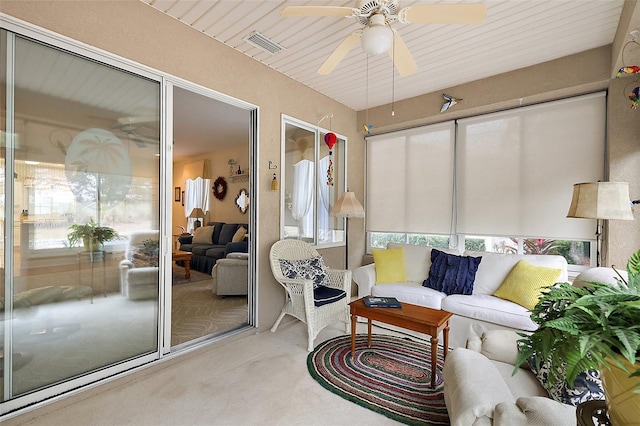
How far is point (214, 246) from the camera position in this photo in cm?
651

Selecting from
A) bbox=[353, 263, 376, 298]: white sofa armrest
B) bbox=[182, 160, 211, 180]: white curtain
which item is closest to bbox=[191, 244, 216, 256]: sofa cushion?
bbox=[182, 160, 211, 180]: white curtain

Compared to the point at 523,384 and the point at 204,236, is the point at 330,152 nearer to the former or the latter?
the point at 523,384

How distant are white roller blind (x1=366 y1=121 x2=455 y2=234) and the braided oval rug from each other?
191 cm

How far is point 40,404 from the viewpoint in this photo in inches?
75.7

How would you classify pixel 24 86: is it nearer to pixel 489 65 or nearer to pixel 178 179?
pixel 489 65

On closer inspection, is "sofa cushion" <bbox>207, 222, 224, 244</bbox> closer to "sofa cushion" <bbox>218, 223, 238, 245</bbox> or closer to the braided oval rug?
"sofa cushion" <bbox>218, 223, 238, 245</bbox>

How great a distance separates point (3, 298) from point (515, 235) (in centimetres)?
461

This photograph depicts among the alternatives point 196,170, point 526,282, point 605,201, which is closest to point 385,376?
point 526,282

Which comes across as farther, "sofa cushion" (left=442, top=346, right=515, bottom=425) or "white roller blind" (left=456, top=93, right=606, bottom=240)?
"white roller blind" (left=456, top=93, right=606, bottom=240)

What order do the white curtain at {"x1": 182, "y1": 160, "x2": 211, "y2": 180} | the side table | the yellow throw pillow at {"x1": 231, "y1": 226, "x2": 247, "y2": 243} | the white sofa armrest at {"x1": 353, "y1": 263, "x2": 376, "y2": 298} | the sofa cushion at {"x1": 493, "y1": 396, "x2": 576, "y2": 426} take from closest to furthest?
the side table
the sofa cushion at {"x1": 493, "y1": 396, "x2": 576, "y2": 426}
the white sofa armrest at {"x1": 353, "y1": 263, "x2": 376, "y2": 298}
the yellow throw pillow at {"x1": 231, "y1": 226, "x2": 247, "y2": 243}
the white curtain at {"x1": 182, "y1": 160, "x2": 211, "y2": 180}

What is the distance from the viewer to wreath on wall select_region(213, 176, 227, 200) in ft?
24.0

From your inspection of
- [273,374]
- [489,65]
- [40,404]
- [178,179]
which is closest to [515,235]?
[489,65]

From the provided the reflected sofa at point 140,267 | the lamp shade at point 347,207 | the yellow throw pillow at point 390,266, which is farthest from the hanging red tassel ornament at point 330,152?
the reflected sofa at point 140,267

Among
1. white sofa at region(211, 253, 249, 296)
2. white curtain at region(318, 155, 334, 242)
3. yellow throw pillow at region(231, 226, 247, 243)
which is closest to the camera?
white curtain at region(318, 155, 334, 242)
